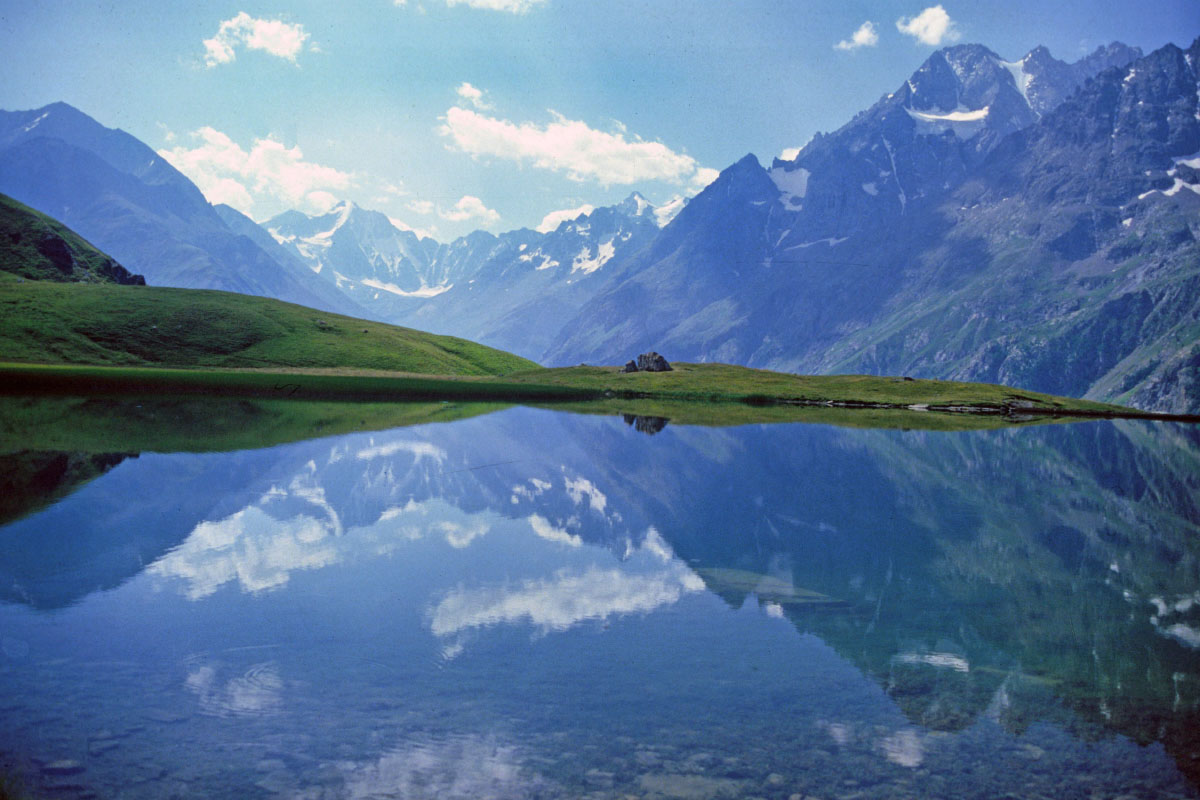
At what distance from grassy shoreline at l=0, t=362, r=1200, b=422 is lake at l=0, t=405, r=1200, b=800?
73.2 metres

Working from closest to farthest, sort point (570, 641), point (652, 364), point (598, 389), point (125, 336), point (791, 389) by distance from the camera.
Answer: point (570, 641), point (598, 389), point (791, 389), point (125, 336), point (652, 364)

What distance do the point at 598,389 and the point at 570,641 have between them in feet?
465

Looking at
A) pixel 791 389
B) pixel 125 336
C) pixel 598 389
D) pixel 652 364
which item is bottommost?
pixel 598 389

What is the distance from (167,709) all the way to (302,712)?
2.88 metres

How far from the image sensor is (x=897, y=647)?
21781 millimetres

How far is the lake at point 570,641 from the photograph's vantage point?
14.6m

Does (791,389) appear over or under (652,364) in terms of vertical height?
under

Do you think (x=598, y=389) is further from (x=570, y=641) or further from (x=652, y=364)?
(x=570, y=641)

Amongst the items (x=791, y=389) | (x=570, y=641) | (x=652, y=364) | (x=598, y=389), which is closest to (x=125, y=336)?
(x=598, y=389)

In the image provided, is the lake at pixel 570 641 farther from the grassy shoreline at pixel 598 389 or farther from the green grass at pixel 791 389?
the green grass at pixel 791 389

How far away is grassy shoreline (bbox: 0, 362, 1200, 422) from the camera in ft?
374

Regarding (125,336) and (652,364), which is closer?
(125,336)

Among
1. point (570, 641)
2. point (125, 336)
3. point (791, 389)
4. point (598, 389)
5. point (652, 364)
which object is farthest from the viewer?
point (652, 364)

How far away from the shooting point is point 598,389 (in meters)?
163
